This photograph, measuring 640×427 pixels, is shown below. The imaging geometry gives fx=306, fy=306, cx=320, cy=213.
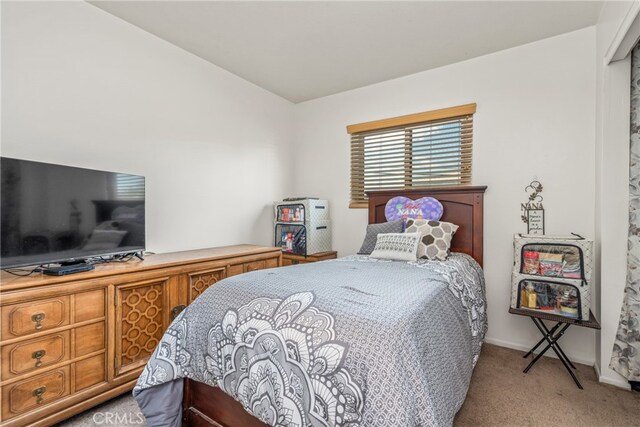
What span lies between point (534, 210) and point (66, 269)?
3.27m

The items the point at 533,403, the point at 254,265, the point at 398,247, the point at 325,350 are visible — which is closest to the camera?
the point at 325,350

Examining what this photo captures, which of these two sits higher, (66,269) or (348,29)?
(348,29)

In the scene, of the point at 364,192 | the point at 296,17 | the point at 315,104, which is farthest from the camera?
the point at 315,104

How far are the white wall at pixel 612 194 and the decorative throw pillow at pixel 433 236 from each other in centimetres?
97

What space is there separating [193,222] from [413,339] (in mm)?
2322

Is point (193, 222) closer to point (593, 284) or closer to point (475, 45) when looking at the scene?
point (475, 45)

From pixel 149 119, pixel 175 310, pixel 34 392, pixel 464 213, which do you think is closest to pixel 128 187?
pixel 149 119

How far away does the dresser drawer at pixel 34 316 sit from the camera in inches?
55.7

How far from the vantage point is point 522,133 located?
258cm

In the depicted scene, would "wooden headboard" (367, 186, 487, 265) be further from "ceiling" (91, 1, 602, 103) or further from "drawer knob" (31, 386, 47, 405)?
"drawer knob" (31, 386, 47, 405)

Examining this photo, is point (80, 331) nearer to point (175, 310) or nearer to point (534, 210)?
point (175, 310)

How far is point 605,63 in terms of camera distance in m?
2.05

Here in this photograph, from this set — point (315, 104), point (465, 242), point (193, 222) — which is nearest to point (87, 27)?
point (193, 222)

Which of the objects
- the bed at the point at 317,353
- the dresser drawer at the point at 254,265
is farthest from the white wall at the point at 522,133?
the dresser drawer at the point at 254,265
